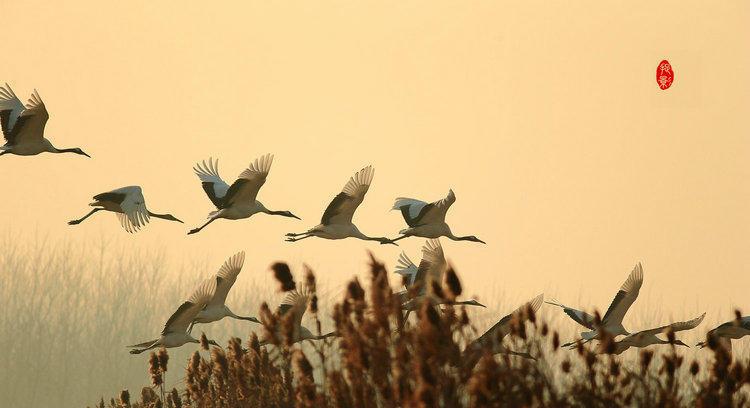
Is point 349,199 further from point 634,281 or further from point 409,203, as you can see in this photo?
point 634,281

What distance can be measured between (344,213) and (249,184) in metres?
0.83

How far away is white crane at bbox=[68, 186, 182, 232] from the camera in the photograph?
10.7 meters

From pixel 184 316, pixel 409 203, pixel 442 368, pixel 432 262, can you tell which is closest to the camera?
pixel 442 368

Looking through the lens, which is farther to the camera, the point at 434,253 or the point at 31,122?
the point at 31,122

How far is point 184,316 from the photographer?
29.9 feet

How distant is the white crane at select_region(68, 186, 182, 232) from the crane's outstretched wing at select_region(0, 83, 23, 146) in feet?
3.22

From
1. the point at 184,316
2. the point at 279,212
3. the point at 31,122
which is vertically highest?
the point at 31,122

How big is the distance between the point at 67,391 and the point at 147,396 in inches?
231

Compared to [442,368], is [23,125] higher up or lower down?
higher up

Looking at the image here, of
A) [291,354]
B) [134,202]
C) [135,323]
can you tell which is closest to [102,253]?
[135,323]

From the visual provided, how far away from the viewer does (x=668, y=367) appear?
6.18 m

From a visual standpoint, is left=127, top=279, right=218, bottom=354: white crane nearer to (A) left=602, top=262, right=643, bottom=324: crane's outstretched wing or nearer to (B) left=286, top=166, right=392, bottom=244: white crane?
(B) left=286, top=166, right=392, bottom=244: white crane

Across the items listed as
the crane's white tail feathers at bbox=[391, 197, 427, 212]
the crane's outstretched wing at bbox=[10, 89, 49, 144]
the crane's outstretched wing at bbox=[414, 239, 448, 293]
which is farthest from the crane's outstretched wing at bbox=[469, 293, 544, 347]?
the crane's outstretched wing at bbox=[10, 89, 49, 144]

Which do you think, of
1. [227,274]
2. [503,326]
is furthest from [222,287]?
[503,326]
